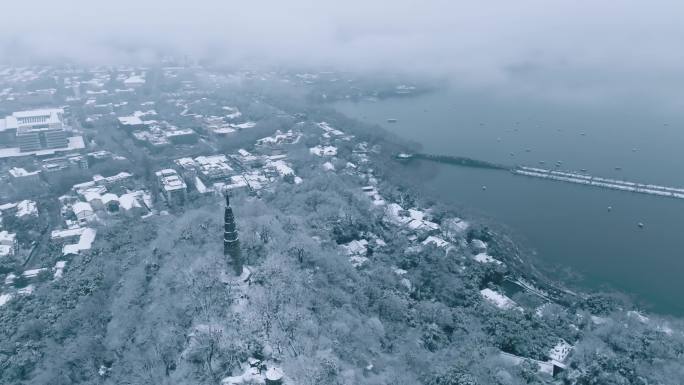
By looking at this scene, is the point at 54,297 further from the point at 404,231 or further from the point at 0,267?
the point at 404,231

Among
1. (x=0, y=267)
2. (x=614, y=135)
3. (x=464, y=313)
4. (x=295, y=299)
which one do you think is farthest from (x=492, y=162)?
(x=0, y=267)

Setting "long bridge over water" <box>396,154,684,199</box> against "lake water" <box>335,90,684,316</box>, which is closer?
"lake water" <box>335,90,684,316</box>

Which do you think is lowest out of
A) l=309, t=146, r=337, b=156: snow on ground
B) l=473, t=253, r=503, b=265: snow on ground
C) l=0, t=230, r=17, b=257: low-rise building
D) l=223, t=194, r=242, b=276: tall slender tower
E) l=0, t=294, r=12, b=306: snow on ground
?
l=0, t=230, r=17, b=257: low-rise building

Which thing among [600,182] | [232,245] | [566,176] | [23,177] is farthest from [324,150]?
[232,245]

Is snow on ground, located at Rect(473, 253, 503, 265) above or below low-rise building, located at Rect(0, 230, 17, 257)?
above

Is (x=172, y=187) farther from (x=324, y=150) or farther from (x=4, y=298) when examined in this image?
(x=324, y=150)

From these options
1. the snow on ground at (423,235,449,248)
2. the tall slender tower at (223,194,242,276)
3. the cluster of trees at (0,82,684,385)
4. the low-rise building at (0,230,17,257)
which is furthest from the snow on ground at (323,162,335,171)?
the low-rise building at (0,230,17,257)

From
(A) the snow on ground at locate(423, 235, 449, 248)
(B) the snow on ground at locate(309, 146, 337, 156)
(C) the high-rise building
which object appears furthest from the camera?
(B) the snow on ground at locate(309, 146, 337, 156)

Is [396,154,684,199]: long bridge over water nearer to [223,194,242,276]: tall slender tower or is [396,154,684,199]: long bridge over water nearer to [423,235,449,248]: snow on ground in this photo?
[423,235,449,248]: snow on ground
